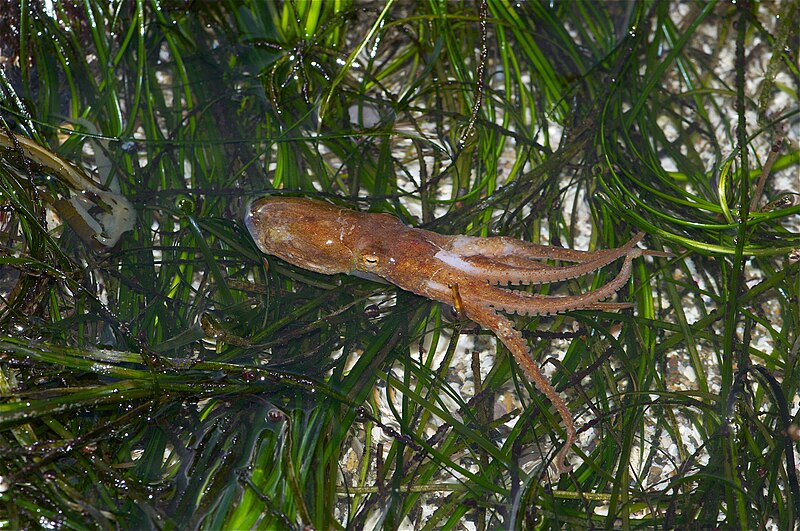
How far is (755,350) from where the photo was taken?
Answer: 129 inches

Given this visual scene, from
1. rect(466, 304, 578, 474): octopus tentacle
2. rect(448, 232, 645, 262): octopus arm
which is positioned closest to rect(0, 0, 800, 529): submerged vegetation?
rect(466, 304, 578, 474): octopus tentacle

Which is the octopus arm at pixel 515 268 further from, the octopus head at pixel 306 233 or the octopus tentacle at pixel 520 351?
the octopus head at pixel 306 233

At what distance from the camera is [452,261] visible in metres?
2.87

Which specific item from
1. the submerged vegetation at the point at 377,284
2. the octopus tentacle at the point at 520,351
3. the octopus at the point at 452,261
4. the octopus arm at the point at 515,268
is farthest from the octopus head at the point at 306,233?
the octopus tentacle at the point at 520,351

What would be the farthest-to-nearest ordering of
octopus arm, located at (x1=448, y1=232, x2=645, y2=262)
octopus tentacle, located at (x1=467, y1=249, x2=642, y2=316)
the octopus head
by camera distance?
the octopus head
octopus arm, located at (x1=448, y1=232, x2=645, y2=262)
octopus tentacle, located at (x1=467, y1=249, x2=642, y2=316)

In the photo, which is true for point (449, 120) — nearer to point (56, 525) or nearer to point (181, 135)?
point (181, 135)

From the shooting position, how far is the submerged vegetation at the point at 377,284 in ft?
9.19

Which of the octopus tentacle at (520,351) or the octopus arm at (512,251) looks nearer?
the octopus tentacle at (520,351)

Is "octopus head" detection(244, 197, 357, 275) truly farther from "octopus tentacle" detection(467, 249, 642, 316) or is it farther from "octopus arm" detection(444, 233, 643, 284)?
"octopus tentacle" detection(467, 249, 642, 316)

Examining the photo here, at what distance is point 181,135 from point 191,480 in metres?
2.19

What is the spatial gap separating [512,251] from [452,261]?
0.30 metres

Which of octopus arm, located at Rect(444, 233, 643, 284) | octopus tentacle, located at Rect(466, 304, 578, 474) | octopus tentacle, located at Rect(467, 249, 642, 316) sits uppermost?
octopus arm, located at Rect(444, 233, 643, 284)

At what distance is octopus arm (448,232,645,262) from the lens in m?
2.91

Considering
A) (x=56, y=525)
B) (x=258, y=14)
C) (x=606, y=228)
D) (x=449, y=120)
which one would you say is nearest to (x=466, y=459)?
(x=606, y=228)
